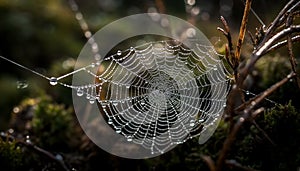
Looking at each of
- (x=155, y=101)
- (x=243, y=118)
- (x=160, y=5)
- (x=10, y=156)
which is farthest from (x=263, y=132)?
(x=160, y=5)

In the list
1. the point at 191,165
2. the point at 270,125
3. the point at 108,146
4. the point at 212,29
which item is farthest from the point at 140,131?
the point at 212,29

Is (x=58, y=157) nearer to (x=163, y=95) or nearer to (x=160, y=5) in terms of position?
(x=163, y=95)

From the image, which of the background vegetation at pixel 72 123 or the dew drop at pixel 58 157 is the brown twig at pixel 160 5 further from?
the dew drop at pixel 58 157

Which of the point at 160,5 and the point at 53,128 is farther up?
the point at 160,5

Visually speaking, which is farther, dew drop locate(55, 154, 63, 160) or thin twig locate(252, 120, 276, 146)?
dew drop locate(55, 154, 63, 160)

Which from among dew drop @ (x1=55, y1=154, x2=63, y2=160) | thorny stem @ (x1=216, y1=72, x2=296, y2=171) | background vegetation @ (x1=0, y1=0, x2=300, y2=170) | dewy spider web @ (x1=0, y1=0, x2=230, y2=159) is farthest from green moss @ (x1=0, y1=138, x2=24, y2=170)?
thorny stem @ (x1=216, y1=72, x2=296, y2=171)

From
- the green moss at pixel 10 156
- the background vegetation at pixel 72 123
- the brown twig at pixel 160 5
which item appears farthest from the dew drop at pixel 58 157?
the brown twig at pixel 160 5

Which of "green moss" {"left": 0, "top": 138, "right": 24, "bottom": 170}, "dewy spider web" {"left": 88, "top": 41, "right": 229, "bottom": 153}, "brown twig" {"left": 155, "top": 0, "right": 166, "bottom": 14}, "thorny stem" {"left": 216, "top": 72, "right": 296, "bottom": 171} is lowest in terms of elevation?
"green moss" {"left": 0, "top": 138, "right": 24, "bottom": 170}

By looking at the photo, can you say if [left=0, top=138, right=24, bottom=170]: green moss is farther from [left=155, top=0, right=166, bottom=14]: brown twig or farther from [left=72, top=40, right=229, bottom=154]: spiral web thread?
[left=155, top=0, right=166, bottom=14]: brown twig

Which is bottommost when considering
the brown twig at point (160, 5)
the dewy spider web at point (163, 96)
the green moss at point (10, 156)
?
the green moss at point (10, 156)
